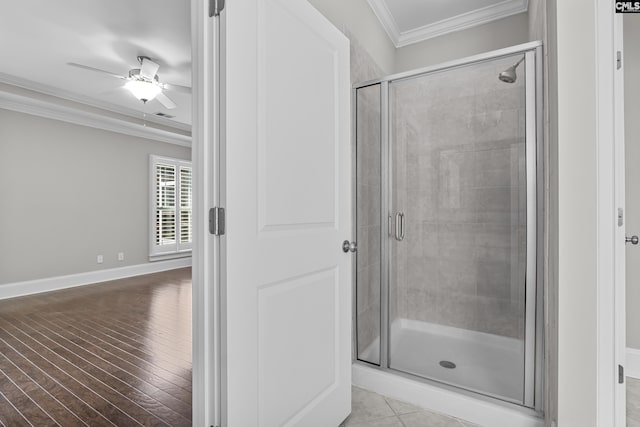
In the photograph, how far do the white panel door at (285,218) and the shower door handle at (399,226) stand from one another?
0.62 metres

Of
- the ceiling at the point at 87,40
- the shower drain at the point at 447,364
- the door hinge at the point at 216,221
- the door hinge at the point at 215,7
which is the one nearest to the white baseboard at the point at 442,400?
the shower drain at the point at 447,364

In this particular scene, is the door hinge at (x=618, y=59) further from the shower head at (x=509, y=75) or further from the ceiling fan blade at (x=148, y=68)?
the ceiling fan blade at (x=148, y=68)

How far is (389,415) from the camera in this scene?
1812mm

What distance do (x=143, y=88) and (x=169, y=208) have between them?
10.3 feet

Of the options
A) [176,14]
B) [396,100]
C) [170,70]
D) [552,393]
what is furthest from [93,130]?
[552,393]

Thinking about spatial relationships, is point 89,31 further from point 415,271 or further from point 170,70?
point 415,271

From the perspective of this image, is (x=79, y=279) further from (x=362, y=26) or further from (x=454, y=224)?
(x=454, y=224)

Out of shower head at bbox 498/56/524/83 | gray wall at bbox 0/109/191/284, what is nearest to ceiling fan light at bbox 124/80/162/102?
gray wall at bbox 0/109/191/284

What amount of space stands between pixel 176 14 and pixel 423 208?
263cm

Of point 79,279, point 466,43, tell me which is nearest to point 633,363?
point 466,43

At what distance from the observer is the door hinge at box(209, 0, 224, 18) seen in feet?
3.66

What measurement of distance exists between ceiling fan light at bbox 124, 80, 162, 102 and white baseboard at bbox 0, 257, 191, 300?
3.01 metres

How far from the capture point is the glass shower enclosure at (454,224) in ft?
5.95

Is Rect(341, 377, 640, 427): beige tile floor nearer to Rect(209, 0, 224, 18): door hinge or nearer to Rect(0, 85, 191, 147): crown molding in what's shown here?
Rect(209, 0, 224, 18): door hinge
